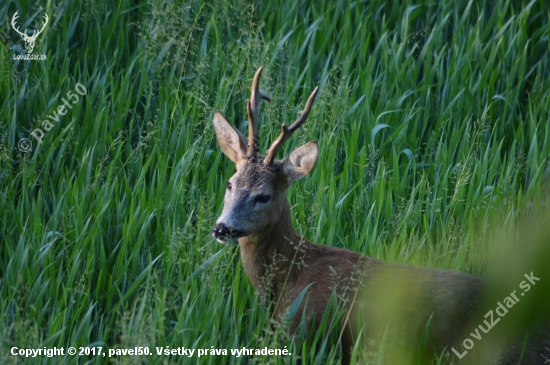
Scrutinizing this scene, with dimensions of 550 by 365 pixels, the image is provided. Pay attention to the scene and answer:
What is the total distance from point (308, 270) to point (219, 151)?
1.49 metres

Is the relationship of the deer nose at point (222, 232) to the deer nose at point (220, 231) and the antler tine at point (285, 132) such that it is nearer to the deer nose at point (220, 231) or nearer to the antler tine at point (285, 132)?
the deer nose at point (220, 231)

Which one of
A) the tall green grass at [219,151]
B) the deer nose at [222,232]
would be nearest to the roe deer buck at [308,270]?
the deer nose at [222,232]

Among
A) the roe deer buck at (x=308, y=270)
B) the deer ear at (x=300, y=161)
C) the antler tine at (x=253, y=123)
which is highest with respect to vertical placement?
the antler tine at (x=253, y=123)

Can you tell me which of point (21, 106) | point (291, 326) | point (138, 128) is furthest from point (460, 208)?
point (21, 106)

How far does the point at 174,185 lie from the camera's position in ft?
15.4

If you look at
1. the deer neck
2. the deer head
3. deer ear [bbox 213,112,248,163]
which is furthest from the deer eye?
deer ear [bbox 213,112,248,163]

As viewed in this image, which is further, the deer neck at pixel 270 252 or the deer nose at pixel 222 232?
the deer neck at pixel 270 252

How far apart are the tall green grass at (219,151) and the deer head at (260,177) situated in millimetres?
244

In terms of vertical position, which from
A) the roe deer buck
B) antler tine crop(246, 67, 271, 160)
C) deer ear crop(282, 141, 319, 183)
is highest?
antler tine crop(246, 67, 271, 160)

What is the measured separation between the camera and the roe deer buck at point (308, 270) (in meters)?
3.80

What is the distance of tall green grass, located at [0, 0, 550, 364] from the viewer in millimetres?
3785

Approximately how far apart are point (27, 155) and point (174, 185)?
1.09 meters

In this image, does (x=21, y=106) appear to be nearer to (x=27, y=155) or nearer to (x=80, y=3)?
(x=27, y=155)

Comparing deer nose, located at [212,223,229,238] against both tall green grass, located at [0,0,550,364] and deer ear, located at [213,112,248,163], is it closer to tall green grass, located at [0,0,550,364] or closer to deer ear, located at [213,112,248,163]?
tall green grass, located at [0,0,550,364]
